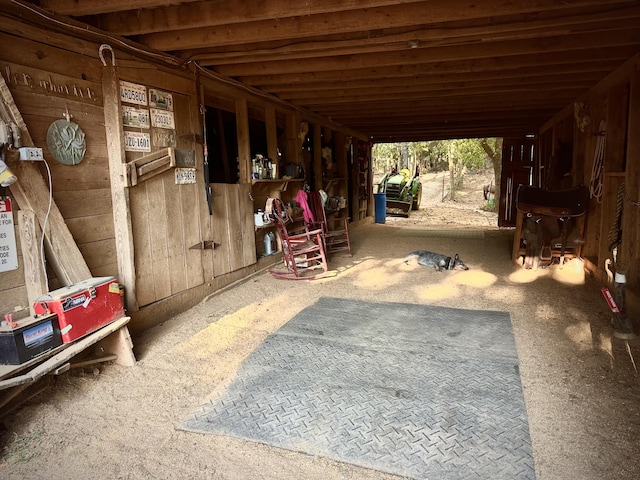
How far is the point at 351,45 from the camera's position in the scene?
347cm

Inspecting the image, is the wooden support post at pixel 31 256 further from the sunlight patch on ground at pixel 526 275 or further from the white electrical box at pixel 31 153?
the sunlight patch on ground at pixel 526 275

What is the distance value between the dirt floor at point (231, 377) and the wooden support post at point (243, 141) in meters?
1.34

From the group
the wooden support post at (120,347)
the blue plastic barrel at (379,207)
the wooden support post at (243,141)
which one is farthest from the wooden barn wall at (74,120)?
the blue plastic barrel at (379,207)

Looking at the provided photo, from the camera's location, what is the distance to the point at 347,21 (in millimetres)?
3072

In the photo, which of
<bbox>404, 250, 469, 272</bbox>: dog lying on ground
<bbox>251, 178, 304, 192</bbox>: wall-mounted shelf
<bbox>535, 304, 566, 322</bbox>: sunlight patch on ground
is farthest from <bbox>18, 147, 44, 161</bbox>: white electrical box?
<bbox>404, 250, 469, 272</bbox>: dog lying on ground

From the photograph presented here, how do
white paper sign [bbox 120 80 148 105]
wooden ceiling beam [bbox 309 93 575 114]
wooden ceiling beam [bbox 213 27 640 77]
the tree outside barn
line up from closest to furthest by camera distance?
white paper sign [bbox 120 80 148 105] < wooden ceiling beam [bbox 213 27 640 77] < wooden ceiling beam [bbox 309 93 575 114] < the tree outside barn

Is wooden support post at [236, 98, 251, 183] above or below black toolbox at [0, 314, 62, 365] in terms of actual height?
above

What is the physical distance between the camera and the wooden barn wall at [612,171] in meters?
3.75

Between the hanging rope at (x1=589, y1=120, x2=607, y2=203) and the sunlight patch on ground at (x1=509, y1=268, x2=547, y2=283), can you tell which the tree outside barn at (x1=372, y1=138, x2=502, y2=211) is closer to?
the hanging rope at (x1=589, y1=120, x2=607, y2=203)

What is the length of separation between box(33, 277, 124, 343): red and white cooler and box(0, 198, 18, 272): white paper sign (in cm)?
29

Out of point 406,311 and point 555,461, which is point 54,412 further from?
point 406,311

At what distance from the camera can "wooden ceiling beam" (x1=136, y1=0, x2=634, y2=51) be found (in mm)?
2758

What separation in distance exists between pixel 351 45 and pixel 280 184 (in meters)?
2.56

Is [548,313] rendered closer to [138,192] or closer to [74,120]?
[138,192]
